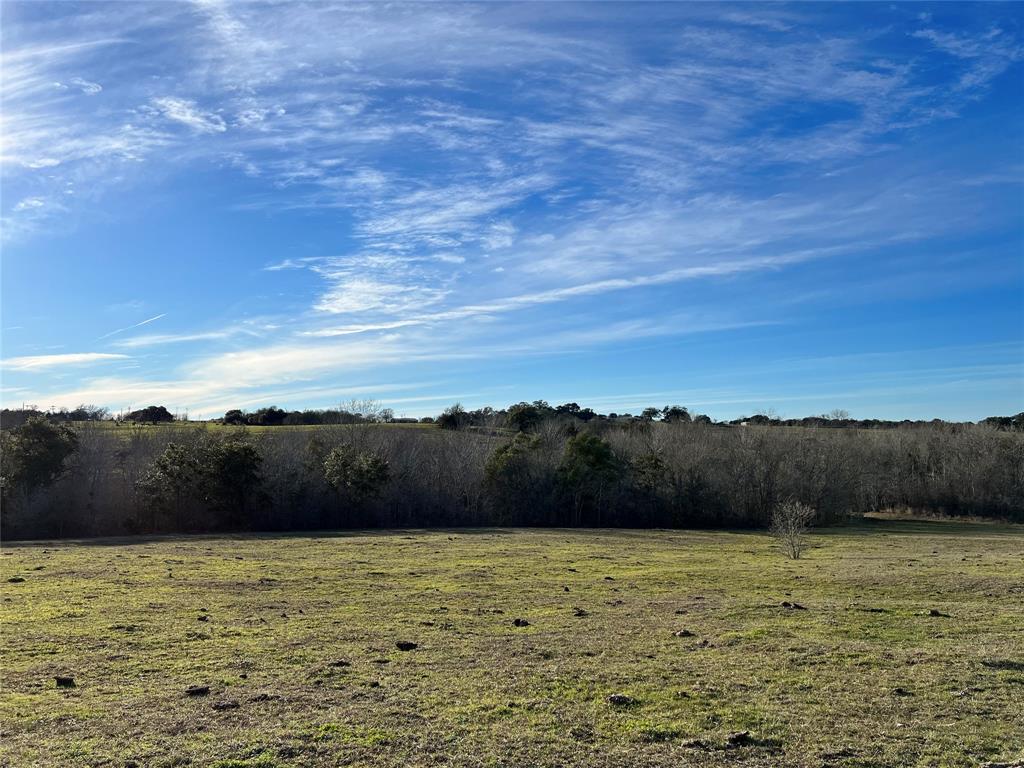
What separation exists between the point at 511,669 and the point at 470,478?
56133 mm

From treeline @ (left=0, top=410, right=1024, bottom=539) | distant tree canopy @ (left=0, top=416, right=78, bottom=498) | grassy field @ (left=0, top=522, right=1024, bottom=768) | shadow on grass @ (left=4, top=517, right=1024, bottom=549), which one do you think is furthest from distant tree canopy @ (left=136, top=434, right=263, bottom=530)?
grassy field @ (left=0, top=522, right=1024, bottom=768)

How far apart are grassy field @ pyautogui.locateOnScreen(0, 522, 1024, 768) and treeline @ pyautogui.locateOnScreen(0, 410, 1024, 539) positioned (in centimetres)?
3205

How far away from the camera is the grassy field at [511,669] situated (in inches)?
311

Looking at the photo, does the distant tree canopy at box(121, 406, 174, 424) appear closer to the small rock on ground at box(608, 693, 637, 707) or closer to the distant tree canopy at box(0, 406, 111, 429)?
the distant tree canopy at box(0, 406, 111, 429)

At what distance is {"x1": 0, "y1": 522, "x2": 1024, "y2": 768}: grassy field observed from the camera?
7902 millimetres

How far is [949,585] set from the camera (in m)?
21.1

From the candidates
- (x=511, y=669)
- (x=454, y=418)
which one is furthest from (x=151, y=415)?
(x=511, y=669)

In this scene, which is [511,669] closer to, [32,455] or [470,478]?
[32,455]

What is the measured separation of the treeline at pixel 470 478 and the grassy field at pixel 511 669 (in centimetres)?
3205

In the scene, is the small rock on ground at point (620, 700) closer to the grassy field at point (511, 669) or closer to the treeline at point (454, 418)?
the grassy field at point (511, 669)

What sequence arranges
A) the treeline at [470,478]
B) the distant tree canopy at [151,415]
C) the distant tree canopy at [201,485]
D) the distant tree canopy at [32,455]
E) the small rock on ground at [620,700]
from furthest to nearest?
the distant tree canopy at [151,415] < the treeline at [470,478] < the distant tree canopy at [201,485] < the distant tree canopy at [32,455] < the small rock on ground at [620,700]

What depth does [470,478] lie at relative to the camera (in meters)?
67.1

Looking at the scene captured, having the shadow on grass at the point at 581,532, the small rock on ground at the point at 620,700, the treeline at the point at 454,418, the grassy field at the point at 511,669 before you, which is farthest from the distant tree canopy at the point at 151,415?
the small rock on ground at the point at 620,700

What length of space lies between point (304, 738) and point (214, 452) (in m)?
51.5
